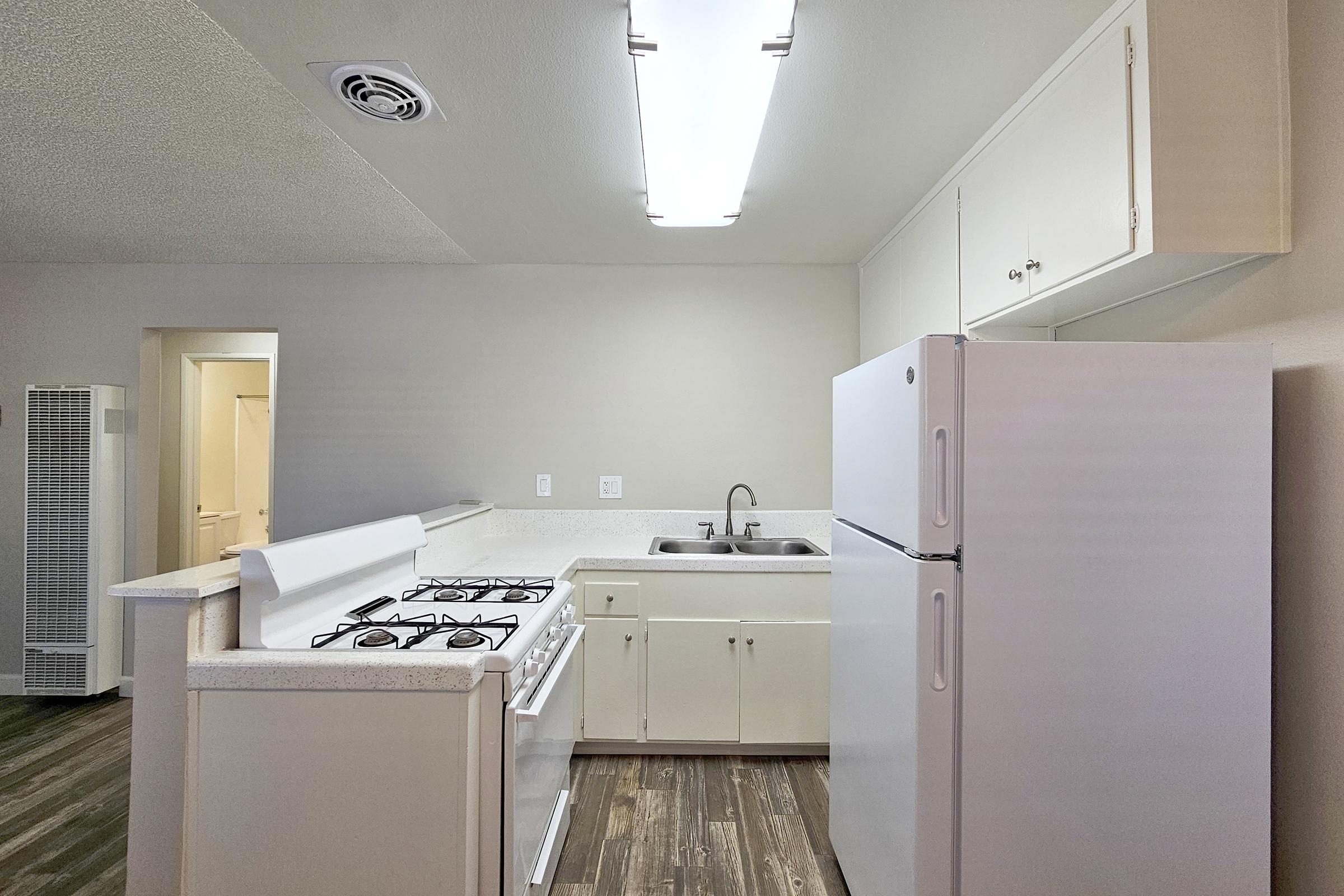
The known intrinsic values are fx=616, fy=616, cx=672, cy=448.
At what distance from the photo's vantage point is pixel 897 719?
1.37m

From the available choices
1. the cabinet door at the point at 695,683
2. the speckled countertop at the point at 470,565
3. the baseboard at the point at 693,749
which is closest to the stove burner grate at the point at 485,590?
the speckled countertop at the point at 470,565

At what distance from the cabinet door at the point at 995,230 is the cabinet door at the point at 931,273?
0.19ft

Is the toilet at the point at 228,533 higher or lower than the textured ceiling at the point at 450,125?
lower

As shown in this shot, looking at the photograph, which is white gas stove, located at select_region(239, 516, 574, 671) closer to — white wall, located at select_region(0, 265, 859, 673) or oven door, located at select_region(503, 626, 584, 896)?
oven door, located at select_region(503, 626, 584, 896)

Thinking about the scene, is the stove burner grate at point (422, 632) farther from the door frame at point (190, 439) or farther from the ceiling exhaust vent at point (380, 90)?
the door frame at point (190, 439)

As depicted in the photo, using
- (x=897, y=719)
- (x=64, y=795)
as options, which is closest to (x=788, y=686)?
(x=897, y=719)

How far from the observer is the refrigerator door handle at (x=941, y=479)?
1261mm

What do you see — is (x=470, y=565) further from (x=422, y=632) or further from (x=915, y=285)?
(x=915, y=285)

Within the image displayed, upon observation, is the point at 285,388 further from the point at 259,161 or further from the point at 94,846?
Result: the point at 94,846

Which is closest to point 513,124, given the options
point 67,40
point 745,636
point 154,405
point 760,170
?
point 760,170

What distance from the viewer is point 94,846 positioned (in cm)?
201

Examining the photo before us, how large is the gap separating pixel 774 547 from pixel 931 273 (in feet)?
4.67

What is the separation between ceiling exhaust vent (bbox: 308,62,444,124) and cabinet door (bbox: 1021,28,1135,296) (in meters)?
1.66

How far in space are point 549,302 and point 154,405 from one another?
7.38 ft
